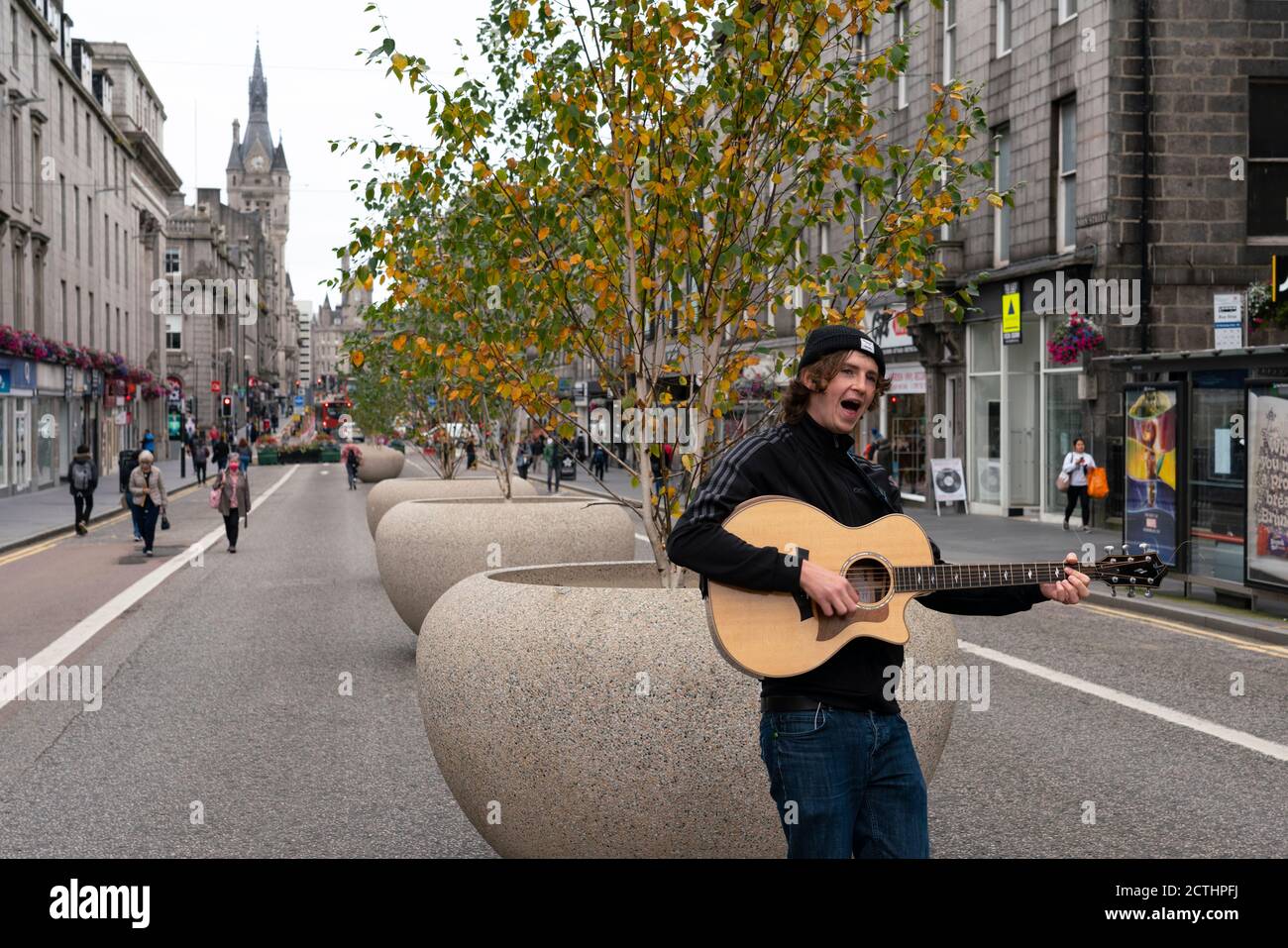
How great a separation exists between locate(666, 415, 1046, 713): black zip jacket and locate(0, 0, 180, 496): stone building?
40309 millimetres

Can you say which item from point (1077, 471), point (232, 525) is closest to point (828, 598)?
point (232, 525)

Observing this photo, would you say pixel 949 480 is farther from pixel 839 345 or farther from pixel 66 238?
pixel 66 238

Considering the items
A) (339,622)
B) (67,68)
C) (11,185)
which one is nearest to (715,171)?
(339,622)

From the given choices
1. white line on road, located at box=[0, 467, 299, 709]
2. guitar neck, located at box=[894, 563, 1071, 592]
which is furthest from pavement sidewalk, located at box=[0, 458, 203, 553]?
guitar neck, located at box=[894, 563, 1071, 592]

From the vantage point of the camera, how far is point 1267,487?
1452 cm

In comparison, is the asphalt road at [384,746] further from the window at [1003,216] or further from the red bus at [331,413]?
the red bus at [331,413]

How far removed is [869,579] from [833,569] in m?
0.11

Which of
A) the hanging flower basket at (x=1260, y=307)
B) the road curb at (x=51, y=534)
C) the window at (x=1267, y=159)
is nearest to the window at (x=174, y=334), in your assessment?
the road curb at (x=51, y=534)

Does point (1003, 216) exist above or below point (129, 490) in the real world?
above

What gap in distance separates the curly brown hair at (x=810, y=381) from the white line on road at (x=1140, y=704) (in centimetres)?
543

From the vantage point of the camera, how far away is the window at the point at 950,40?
31.9 meters

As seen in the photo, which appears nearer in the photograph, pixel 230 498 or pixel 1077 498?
pixel 230 498

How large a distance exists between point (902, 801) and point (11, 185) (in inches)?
1791

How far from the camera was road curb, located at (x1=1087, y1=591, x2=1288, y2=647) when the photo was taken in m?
13.0
